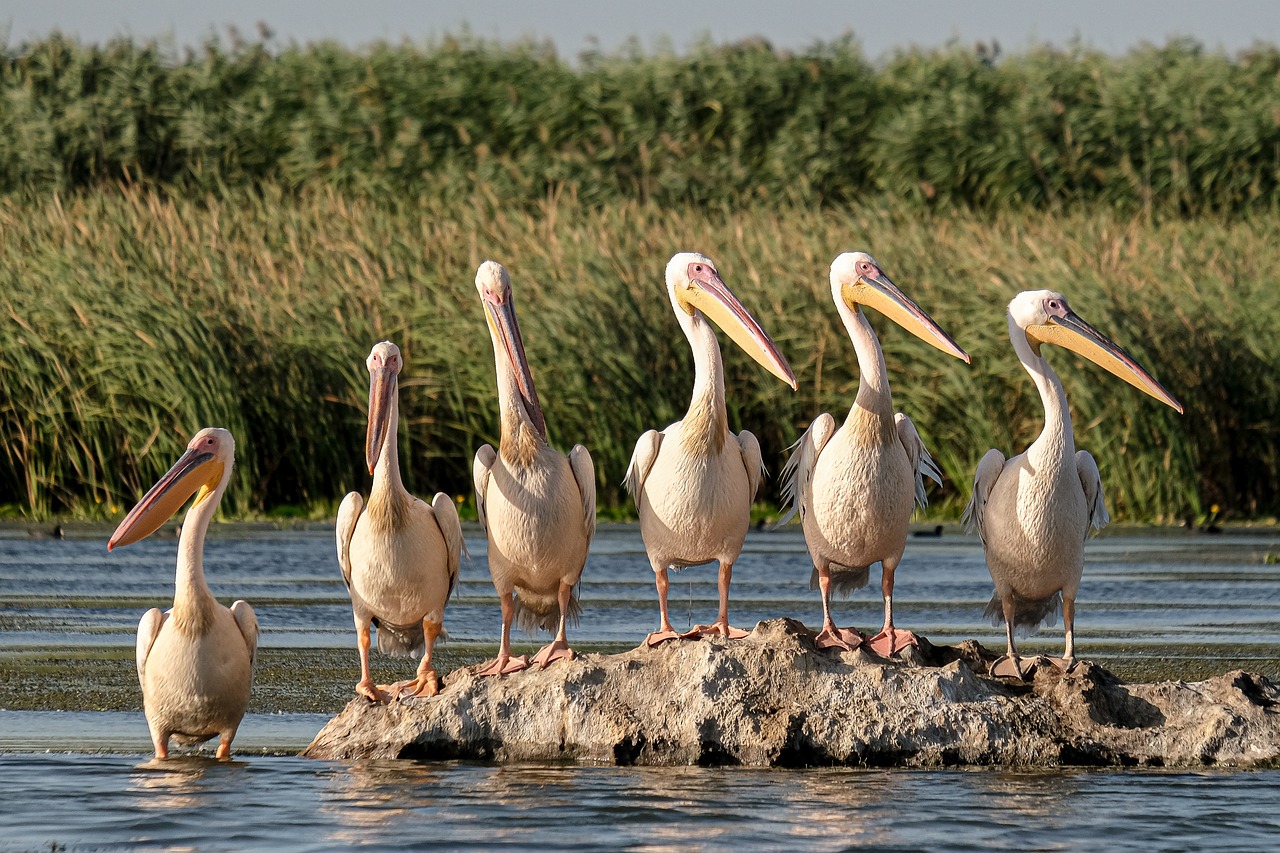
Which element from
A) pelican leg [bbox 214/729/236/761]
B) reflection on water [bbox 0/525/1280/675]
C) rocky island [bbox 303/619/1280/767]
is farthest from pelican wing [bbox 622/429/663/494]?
reflection on water [bbox 0/525/1280/675]

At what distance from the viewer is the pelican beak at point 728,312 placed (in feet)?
20.6

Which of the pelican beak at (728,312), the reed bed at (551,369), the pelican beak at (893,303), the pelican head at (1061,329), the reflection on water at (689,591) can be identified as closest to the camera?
the pelican beak at (728,312)

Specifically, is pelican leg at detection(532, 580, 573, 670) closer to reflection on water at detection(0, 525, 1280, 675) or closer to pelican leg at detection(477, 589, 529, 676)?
pelican leg at detection(477, 589, 529, 676)

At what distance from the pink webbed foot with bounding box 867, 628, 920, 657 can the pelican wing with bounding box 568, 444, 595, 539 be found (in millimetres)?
951

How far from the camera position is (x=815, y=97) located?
24.0 meters

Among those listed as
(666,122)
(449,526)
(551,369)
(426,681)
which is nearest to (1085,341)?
(449,526)

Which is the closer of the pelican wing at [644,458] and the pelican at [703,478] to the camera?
the pelican at [703,478]

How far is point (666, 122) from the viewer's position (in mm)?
23594

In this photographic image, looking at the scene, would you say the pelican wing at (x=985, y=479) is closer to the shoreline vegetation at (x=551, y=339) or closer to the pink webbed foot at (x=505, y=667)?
the pink webbed foot at (x=505, y=667)

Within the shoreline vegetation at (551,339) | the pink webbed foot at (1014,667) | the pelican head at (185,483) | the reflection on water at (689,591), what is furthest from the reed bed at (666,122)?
the pink webbed foot at (1014,667)

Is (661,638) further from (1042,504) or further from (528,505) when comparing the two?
(1042,504)

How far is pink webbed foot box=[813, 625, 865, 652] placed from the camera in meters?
6.01

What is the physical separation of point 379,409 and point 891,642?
1.76 meters

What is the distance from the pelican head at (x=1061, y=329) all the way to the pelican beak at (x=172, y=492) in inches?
109
